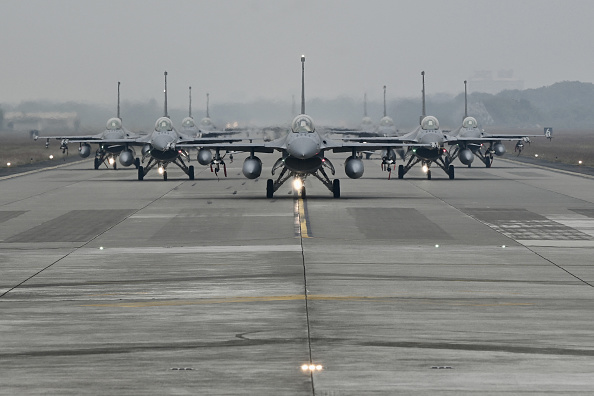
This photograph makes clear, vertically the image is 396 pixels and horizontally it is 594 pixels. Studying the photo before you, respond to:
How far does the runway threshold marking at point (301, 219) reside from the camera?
87.2 ft

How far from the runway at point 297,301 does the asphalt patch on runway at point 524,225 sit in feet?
0.36

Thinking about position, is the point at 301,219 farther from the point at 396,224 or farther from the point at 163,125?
the point at 163,125

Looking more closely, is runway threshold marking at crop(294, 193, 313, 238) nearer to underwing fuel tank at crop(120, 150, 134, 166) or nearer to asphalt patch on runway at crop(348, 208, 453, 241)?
asphalt patch on runway at crop(348, 208, 453, 241)

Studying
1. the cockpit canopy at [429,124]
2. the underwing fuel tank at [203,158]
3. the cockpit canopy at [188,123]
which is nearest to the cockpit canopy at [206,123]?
the cockpit canopy at [188,123]

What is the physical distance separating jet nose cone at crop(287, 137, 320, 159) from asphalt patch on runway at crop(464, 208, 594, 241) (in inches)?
240

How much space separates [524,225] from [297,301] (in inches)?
568

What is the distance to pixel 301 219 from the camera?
30812 mm

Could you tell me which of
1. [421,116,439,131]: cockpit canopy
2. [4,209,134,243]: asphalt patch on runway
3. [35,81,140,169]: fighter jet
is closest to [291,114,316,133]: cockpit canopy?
[4,209,134,243]: asphalt patch on runway

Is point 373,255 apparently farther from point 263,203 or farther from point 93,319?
point 263,203

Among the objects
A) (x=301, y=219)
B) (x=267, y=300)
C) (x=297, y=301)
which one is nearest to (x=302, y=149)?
(x=301, y=219)

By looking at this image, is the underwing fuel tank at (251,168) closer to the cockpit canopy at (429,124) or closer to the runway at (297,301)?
the runway at (297,301)

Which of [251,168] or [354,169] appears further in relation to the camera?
[251,168]

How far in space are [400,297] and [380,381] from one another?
18.5 ft

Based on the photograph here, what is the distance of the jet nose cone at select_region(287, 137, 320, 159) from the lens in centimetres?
3662
